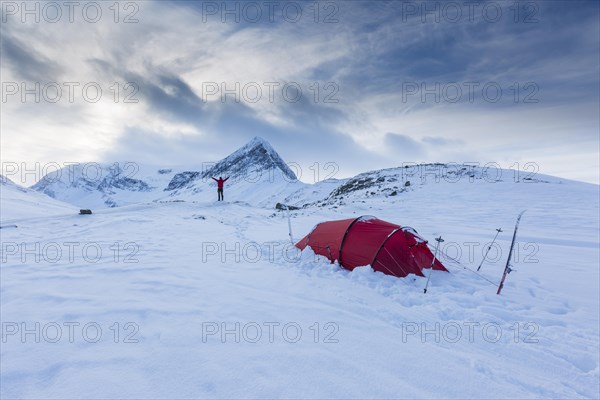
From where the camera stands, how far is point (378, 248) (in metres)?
7.96

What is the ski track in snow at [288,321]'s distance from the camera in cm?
334

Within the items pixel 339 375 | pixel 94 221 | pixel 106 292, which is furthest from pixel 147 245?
pixel 339 375

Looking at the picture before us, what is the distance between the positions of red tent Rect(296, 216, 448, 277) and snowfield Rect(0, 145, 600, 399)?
401mm

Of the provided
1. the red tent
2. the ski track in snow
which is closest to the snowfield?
the ski track in snow

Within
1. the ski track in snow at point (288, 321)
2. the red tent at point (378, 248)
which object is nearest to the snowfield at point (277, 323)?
the ski track in snow at point (288, 321)

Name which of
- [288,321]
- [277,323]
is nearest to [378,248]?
[288,321]

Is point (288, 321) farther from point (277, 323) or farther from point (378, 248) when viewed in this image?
point (378, 248)

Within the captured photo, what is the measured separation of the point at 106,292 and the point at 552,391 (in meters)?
7.58

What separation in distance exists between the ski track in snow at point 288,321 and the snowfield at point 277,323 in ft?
0.08

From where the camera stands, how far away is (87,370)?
3.34 m

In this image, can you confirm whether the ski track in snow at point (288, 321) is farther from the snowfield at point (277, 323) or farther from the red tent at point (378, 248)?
the red tent at point (378, 248)

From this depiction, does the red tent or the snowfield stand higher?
the red tent

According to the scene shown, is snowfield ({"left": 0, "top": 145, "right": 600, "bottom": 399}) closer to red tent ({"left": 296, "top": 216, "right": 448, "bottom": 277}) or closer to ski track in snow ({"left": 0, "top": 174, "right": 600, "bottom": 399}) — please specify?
ski track in snow ({"left": 0, "top": 174, "right": 600, "bottom": 399})

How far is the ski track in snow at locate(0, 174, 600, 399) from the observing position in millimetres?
3340
